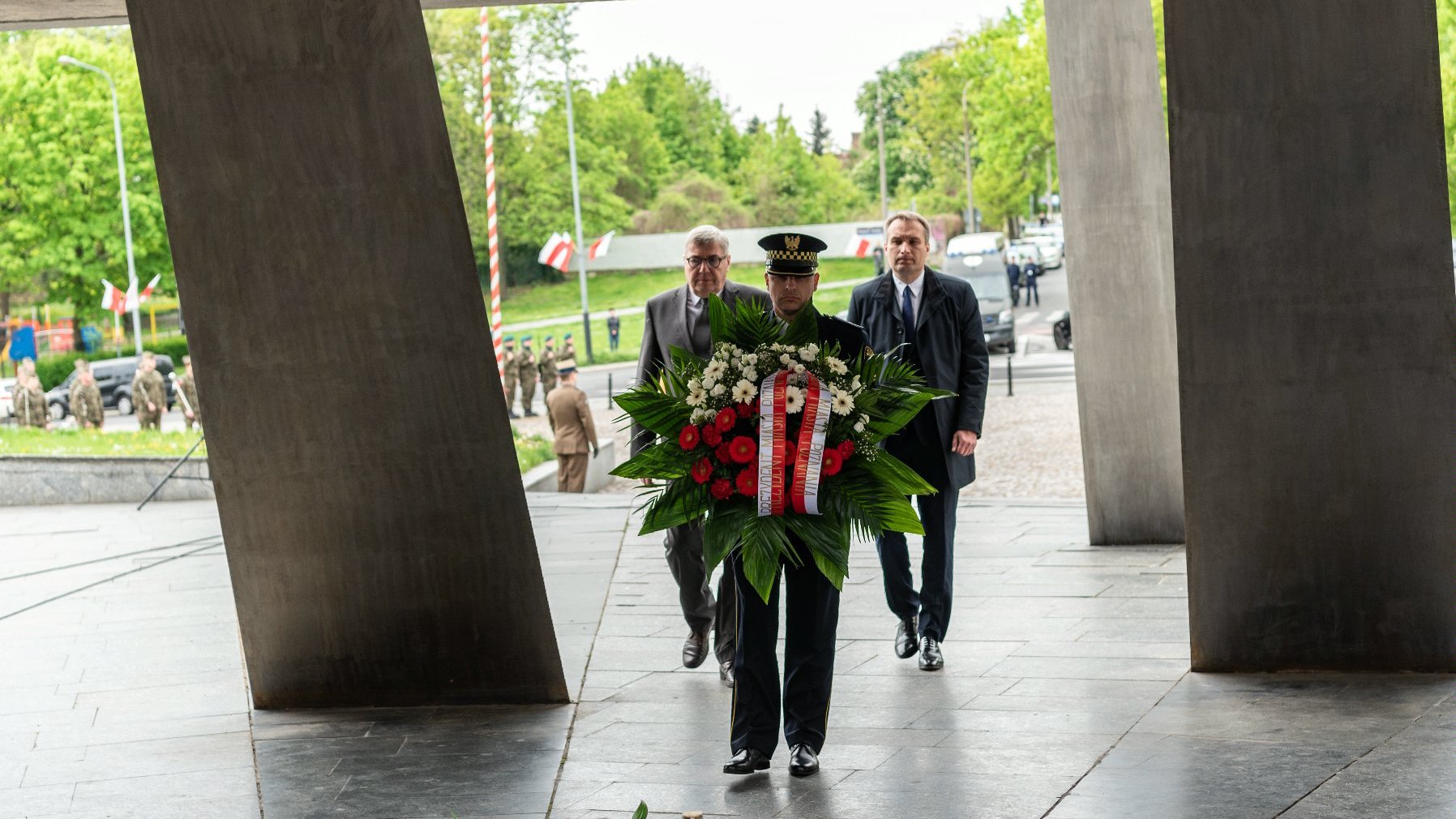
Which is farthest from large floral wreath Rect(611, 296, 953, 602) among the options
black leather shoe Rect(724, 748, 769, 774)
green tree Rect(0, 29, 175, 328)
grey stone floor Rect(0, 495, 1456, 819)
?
green tree Rect(0, 29, 175, 328)

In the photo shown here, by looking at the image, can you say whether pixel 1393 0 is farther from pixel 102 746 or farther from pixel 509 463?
pixel 102 746

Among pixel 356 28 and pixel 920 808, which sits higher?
pixel 356 28

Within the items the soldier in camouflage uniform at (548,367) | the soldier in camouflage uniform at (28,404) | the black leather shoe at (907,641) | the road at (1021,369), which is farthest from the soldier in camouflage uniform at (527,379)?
the black leather shoe at (907,641)

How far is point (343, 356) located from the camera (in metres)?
6.36

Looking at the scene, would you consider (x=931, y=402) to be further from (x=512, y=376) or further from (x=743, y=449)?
(x=512, y=376)

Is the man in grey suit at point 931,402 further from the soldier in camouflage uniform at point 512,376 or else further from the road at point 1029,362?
the soldier in camouflage uniform at point 512,376

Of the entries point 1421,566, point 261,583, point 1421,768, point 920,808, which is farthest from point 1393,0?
point 261,583

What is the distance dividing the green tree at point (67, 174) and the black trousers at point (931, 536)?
43178 millimetres

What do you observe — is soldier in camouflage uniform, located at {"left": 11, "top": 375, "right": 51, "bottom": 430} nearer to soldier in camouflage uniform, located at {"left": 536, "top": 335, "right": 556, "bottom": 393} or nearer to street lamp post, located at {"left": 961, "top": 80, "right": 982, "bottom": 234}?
soldier in camouflage uniform, located at {"left": 536, "top": 335, "right": 556, "bottom": 393}

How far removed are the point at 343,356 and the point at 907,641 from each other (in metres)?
2.81

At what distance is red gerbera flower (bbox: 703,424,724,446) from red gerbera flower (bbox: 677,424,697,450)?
3cm

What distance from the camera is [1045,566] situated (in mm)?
9609

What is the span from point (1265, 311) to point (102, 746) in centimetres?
494

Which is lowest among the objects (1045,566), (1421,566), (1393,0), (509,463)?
(1045,566)
